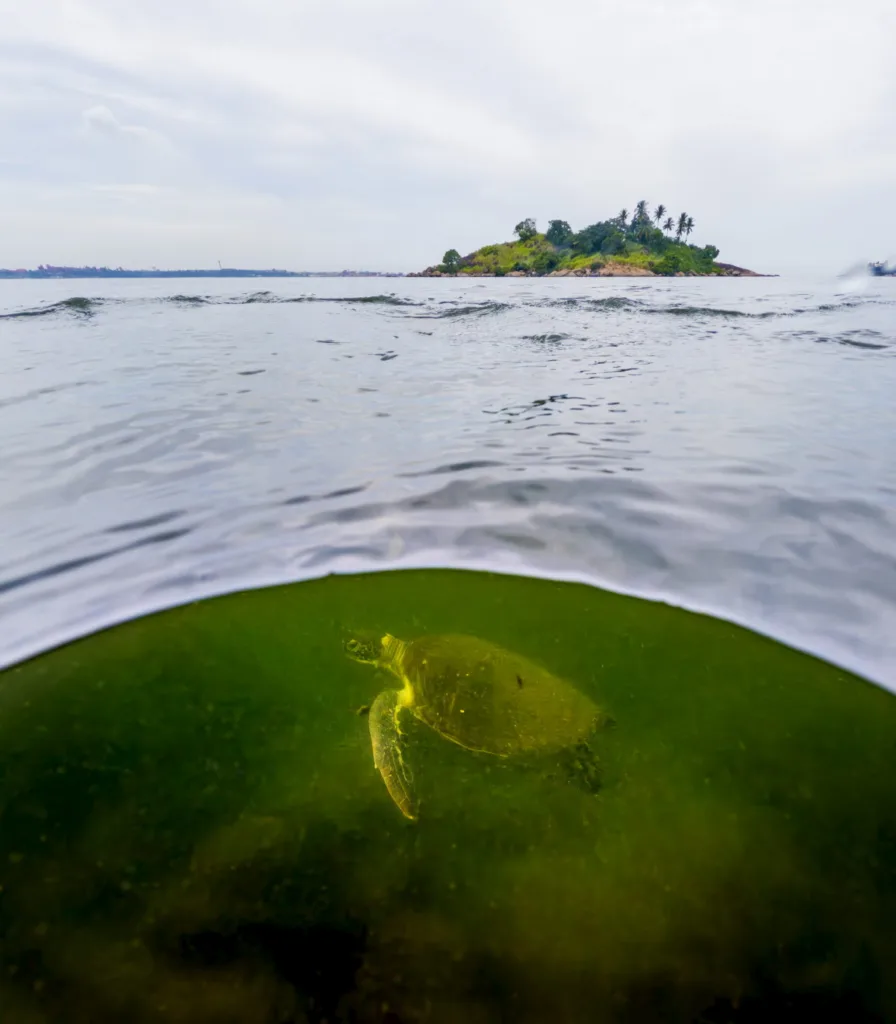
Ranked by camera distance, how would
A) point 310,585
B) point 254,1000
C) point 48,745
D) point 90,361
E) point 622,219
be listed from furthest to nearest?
point 622,219, point 90,361, point 310,585, point 48,745, point 254,1000

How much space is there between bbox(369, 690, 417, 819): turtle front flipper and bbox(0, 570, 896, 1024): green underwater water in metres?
0.05

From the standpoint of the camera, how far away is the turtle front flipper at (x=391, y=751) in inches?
78.0

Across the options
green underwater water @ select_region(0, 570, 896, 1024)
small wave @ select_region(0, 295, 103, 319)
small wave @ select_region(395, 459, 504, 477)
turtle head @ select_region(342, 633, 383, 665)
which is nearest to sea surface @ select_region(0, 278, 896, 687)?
small wave @ select_region(395, 459, 504, 477)

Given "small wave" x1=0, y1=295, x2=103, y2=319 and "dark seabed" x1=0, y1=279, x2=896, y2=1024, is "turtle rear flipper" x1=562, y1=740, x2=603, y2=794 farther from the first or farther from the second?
"small wave" x1=0, y1=295, x2=103, y2=319

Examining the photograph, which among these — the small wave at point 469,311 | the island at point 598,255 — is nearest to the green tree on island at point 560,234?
the island at point 598,255

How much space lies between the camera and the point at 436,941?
158 cm

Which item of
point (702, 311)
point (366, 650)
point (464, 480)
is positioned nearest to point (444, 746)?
point (366, 650)

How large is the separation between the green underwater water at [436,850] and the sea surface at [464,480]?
71cm

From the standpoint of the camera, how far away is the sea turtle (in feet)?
6.76

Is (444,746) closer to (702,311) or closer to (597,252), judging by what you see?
(702,311)

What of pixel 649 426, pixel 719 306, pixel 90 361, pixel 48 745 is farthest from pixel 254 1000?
pixel 719 306

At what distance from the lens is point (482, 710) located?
6.90 feet

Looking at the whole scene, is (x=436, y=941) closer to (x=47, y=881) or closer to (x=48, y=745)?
(x=47, y=881)

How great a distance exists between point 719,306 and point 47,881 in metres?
29.7
